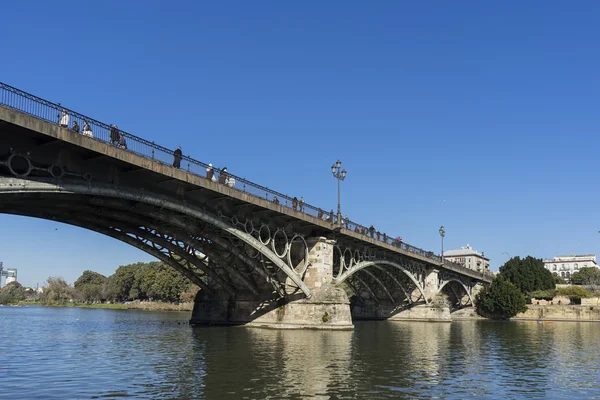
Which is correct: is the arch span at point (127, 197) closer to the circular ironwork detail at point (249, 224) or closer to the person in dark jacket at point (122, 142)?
the circular ironwork detail at point (249, 224)

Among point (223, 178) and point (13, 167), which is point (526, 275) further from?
point (13, 167)

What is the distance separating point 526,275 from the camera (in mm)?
107375

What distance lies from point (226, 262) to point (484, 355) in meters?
19.9

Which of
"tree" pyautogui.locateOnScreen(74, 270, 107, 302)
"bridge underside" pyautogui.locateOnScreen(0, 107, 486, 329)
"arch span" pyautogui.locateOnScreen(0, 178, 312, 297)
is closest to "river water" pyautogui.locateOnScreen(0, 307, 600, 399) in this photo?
"arch span" pyautogui.locateOnScreen(0, 178, 312, 297)

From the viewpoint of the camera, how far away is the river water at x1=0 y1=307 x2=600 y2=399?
1778cm

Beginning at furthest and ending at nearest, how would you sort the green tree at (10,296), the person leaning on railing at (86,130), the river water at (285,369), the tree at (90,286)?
the green tree at (10,296), the tree at (90,286), the person leaning on railing at (86,130), the river water at (285,369)

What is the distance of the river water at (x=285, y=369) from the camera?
1778 cm

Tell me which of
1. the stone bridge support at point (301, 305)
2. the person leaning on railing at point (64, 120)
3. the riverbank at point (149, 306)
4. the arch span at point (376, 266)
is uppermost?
the person leaning on railing at point (64, 120)

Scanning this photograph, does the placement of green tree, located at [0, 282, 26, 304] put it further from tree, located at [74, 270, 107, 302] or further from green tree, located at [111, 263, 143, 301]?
green tree, located at [111, 263, 143, 301]

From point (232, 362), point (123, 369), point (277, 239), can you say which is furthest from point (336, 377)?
point (277, 239)

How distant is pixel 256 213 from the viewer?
134ft

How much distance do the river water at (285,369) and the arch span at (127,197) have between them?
6.56 metres

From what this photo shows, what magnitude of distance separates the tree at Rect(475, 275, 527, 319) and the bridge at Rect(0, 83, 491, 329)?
3517cm

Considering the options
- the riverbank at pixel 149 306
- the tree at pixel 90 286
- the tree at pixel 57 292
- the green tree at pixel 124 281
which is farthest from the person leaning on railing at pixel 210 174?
the tree at pixel 57 292
